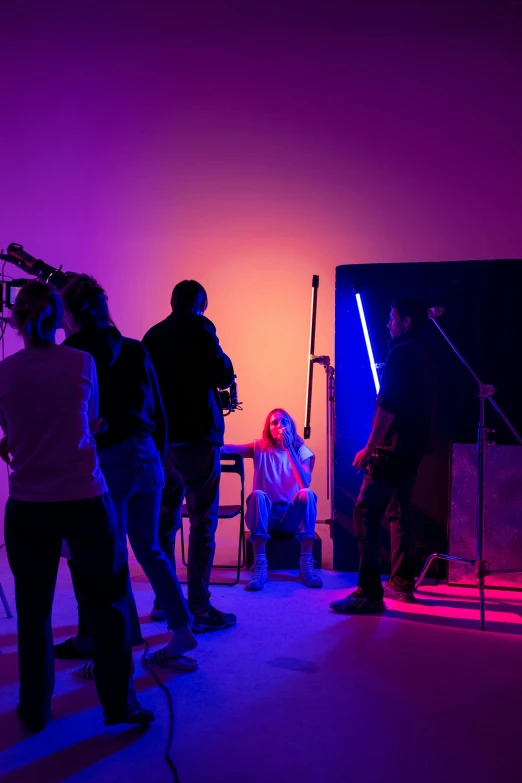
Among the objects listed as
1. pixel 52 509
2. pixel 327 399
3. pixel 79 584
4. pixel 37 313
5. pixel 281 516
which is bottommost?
pixel 281 516

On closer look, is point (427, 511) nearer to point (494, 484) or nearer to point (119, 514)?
point (494, 484)

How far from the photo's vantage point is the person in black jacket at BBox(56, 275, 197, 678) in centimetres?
253

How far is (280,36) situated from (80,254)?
2352 millimetres

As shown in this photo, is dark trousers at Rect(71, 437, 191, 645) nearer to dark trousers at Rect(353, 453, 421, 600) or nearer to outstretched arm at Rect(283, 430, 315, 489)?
dark trousers at Rect(353, 453, 421, 600)

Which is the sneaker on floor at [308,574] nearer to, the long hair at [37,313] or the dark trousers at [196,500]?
the dark trousers at [196,500]

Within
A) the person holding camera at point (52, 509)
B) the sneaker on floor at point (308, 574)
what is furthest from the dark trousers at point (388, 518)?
the person holding camera at point (52, 509)

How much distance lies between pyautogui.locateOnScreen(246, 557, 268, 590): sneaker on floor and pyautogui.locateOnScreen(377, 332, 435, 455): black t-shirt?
3.82 feet

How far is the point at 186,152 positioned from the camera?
17.9ft

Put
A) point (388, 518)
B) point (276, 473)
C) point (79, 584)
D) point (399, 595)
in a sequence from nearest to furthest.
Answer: point (79, 584) < point (399, 595) < point (388, 518) < point (276, 473)

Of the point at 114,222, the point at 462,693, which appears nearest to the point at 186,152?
the point at 114,222

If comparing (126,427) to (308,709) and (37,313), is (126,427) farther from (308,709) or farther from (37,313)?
(308,709)

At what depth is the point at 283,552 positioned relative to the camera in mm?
4574

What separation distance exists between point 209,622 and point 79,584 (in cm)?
130

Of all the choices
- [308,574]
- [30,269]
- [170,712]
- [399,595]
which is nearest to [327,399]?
[308,574]
